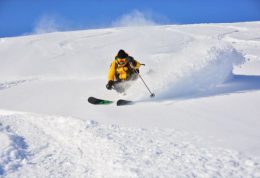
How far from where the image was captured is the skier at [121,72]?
9.63 meters

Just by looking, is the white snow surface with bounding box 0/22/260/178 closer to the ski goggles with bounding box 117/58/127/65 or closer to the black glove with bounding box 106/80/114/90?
the black glove with bounding box 106/80/114/90

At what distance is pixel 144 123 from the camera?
672 centimetres

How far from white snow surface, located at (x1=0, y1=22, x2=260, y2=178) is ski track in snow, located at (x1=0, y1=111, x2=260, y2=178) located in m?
0.01

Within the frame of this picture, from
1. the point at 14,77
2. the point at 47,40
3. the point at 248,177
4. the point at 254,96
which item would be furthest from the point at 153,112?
the point at 47,40

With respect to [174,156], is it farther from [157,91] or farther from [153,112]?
[157,91]

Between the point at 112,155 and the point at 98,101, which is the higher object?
the point at 98,101

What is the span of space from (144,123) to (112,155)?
172 centimetres

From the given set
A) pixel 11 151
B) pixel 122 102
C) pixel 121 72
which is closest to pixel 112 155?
pixel 11 151

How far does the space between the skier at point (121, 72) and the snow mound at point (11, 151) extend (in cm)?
362

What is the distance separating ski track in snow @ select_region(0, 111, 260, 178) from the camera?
14.9 ft

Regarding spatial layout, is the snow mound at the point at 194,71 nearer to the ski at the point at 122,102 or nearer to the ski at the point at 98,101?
the ski at the point at 122,102

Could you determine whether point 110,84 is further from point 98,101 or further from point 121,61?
point 98,101

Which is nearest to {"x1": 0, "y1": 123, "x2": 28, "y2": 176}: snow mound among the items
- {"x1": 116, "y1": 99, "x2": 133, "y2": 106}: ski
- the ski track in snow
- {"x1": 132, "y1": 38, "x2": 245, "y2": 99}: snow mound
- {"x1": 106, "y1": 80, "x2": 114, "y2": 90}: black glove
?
the ski track in snow

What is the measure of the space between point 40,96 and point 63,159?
544 centimetres
